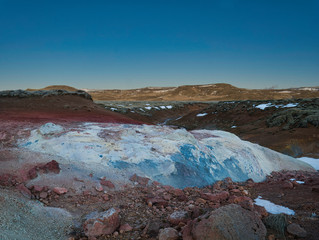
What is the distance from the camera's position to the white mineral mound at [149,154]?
5.19 m

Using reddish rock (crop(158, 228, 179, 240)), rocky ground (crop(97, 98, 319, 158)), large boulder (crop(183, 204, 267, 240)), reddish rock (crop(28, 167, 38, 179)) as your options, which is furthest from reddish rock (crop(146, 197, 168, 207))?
rocky ground (crop(97, 98, 319, 158))

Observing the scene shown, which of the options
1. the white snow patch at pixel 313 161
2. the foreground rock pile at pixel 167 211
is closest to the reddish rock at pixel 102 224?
the foreground rock pile at pixel 167 211

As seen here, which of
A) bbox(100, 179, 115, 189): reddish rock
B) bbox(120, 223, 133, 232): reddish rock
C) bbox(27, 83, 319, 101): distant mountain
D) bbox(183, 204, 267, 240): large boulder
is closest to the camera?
bbox(183, 204, 267, 240): large boulder

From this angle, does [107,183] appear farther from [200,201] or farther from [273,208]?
[273,208]

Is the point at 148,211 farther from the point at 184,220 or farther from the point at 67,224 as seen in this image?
the point at 67,224

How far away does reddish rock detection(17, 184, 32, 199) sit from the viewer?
146 inches

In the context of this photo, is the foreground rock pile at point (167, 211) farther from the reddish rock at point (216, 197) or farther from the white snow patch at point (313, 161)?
the white snow patch at point (313, 161)

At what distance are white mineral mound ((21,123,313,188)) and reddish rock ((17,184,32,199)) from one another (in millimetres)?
1029

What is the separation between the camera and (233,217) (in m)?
2.94

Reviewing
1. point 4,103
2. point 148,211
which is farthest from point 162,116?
point 148,211

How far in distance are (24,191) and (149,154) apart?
2772mm

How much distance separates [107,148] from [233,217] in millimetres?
3520

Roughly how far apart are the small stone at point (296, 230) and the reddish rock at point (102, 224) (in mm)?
2412

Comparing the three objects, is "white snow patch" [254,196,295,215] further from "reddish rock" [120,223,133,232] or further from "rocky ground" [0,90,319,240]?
"reddish rock" [120,223,133,232]
